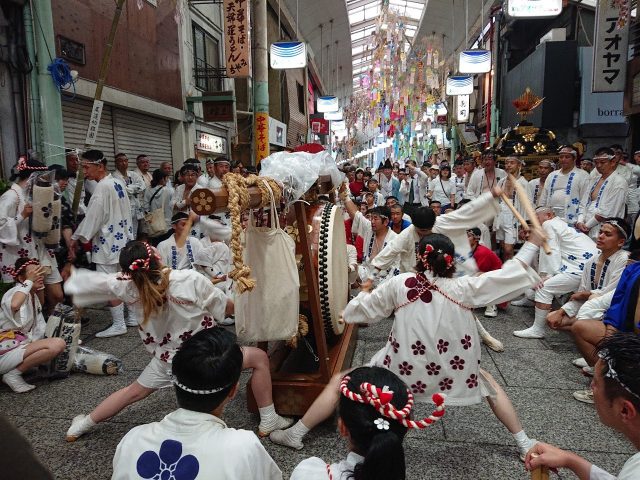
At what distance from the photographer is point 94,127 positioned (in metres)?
5.36

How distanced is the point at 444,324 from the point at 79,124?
7090 mm

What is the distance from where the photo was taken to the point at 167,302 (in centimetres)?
279

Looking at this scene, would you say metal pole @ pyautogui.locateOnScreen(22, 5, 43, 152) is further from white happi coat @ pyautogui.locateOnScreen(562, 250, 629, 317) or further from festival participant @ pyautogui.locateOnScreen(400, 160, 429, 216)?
festival participant @ pyautogui.locateOnScreen(400, 160, 429, 216)

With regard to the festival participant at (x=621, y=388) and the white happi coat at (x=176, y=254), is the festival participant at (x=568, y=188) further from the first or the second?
the festival participant at (x=621, y=388)

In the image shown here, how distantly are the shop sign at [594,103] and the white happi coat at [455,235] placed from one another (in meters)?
11.1

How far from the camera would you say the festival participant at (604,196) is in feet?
18.5

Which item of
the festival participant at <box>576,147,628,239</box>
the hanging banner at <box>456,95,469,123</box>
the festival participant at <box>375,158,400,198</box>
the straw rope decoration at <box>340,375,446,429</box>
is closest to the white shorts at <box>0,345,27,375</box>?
the straw rope decoration at <box>340,375,446,429</box>

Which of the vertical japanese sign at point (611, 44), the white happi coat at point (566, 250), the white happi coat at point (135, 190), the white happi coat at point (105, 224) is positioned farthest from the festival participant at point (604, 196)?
the white happi coat at point (135, 190)

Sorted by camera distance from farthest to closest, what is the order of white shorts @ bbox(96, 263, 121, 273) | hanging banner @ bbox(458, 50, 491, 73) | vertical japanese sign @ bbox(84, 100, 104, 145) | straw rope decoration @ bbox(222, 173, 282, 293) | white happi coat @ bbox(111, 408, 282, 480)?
1. hanging banner @ bbox(458, 50, 491, 73)
2. vertical japanese sign @ bbox(84, 100, 104, 145)
3. white shorts @ bbox(96, 263, 121, 273)
4. straw rope decoration @ bbox(222, 173, 282, 293)
5. white happi coat @ bbox(111, 408, 282, 480)

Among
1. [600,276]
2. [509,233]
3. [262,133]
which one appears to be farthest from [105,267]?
[262,133]

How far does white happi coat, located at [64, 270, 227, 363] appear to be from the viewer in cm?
281

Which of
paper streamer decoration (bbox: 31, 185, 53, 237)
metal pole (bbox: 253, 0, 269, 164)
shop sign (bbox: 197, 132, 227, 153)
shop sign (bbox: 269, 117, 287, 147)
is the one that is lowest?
paper streamer decoration (bbox: 31, 185, 53, 237)

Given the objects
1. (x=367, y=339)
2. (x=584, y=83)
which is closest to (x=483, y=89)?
(x=584, y=83)

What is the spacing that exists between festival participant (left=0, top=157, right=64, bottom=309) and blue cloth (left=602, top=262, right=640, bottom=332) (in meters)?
4.68
